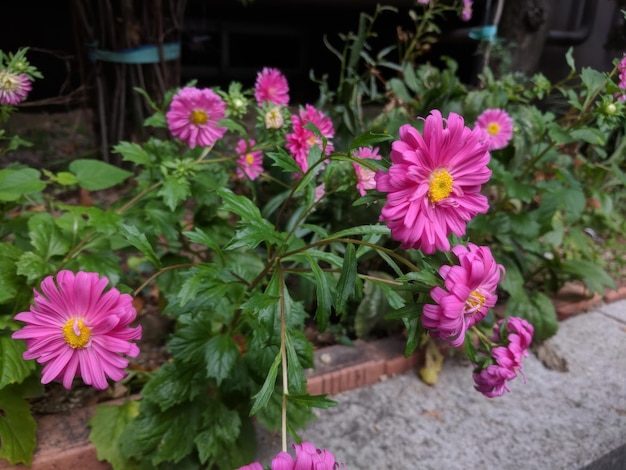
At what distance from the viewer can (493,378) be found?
96cm

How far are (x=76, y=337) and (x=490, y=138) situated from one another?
1512 mm

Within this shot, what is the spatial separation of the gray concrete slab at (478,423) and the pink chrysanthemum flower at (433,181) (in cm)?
87

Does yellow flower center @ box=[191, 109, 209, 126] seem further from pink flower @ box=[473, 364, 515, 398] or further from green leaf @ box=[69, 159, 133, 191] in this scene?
pink flower @ box=[473, 364, 515, 398]

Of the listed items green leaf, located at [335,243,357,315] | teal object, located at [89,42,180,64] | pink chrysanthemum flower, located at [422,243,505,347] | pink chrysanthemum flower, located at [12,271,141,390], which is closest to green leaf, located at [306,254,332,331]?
green leaf, located at [335,243,357,315]

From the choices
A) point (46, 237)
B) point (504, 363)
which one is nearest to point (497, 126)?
point (504, 363)

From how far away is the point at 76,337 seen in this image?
83 cm

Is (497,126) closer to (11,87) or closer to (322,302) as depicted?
(322,302)

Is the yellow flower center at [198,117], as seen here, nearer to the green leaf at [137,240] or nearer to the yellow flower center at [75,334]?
the green leaf at [137,240]

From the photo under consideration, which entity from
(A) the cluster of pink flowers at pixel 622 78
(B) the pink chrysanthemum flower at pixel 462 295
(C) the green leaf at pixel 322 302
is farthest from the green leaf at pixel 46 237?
(A) the cluster of pink flowers at pixel 622 78

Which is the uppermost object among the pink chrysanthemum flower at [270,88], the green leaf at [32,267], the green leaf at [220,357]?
the pink chrysanthemum flower at [270,88]

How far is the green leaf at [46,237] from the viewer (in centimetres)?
127

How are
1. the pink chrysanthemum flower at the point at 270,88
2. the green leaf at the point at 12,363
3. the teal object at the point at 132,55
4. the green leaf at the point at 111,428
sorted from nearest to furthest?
the green leaf at the point at 12,363
the green leaf at the point at 111,428
the pink chrysanthemum flower at the point at 270,88
the teal object at the point at 132,55

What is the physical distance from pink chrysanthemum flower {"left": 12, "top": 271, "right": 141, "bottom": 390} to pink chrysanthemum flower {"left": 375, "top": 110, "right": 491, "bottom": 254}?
447 mm

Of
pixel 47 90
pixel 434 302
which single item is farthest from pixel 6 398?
pixel 47 90
